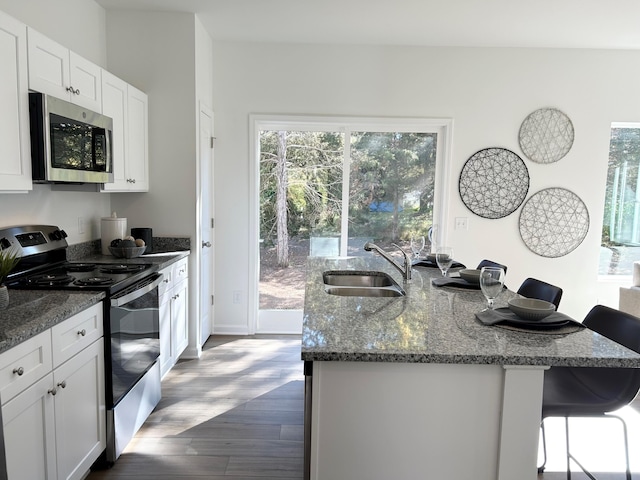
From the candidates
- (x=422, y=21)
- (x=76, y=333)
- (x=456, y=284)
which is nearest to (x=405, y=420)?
(x=456, y=284)

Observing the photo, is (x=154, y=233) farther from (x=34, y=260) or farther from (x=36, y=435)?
(x=36, y=435)

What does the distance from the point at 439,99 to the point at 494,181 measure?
3.09 feet

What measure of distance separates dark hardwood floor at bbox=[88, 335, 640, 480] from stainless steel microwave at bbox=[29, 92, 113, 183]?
1485mm

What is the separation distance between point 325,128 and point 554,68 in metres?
2.22

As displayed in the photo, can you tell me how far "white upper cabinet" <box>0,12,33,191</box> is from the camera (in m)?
1.89

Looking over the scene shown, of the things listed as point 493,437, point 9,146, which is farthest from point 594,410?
point 9,146

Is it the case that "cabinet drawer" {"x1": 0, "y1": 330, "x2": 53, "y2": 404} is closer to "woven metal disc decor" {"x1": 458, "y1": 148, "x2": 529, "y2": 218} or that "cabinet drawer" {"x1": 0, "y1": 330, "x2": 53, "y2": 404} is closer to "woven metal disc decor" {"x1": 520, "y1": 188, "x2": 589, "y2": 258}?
"woven metal disc decor" {"x1": 458, "y1": 148, "x2": 529, "y2": 218}

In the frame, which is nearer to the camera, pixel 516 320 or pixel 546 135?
pixel 516 320

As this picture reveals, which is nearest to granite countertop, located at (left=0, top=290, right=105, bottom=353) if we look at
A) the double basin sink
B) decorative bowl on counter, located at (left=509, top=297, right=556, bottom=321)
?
the double basin sink

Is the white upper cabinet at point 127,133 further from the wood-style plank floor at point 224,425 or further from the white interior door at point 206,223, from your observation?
the wood-style plank floor at point 224,425

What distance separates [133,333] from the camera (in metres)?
2.43

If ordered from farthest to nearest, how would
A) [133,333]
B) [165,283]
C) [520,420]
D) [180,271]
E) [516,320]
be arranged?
[180,271] < [165,283] < [133,333] < [516,320] < [520,420]

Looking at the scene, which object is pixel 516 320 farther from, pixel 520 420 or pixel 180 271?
pixel 180 271

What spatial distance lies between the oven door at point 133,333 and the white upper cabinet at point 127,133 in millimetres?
811
